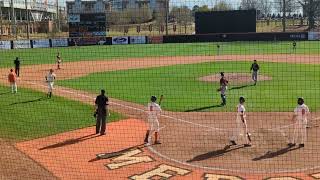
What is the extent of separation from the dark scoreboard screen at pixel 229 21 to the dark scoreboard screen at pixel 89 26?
12.4 m

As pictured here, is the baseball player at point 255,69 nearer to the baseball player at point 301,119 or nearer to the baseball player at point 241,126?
the baseball player at point 241,126

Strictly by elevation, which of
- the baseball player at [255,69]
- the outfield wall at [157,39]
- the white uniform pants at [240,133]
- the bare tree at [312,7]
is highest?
the bare tree at [312,7]

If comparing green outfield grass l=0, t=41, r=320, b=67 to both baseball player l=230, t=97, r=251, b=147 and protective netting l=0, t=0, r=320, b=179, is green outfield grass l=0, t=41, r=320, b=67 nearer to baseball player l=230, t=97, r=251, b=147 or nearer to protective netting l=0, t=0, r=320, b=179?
protective netting l=0, t=0, r=320, b=179

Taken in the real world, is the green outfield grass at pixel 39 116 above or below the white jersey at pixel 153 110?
below

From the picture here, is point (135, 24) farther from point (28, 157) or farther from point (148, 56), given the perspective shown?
point (28, 157)

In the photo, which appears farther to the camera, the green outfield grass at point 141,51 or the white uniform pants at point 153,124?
the green outfield grass at point 141,51

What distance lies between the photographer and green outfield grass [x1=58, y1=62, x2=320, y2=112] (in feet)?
70.2

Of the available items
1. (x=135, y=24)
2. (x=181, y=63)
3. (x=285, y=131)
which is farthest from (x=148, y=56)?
(x=285, y=131)

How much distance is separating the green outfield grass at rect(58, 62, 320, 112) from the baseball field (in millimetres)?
53

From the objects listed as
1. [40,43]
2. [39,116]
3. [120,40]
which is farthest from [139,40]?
[39,116]

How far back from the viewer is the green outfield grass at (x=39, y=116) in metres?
16.8

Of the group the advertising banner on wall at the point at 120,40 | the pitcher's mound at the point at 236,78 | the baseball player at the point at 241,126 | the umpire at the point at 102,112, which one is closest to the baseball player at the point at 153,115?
the umpire at the point at 102,112

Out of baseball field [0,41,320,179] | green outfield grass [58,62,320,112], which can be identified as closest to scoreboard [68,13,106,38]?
baseball field [0,41,320,179]

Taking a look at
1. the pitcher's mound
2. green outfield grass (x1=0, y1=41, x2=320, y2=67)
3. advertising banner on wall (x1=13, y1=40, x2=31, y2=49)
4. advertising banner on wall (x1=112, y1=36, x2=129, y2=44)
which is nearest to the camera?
the pitcher's mound
